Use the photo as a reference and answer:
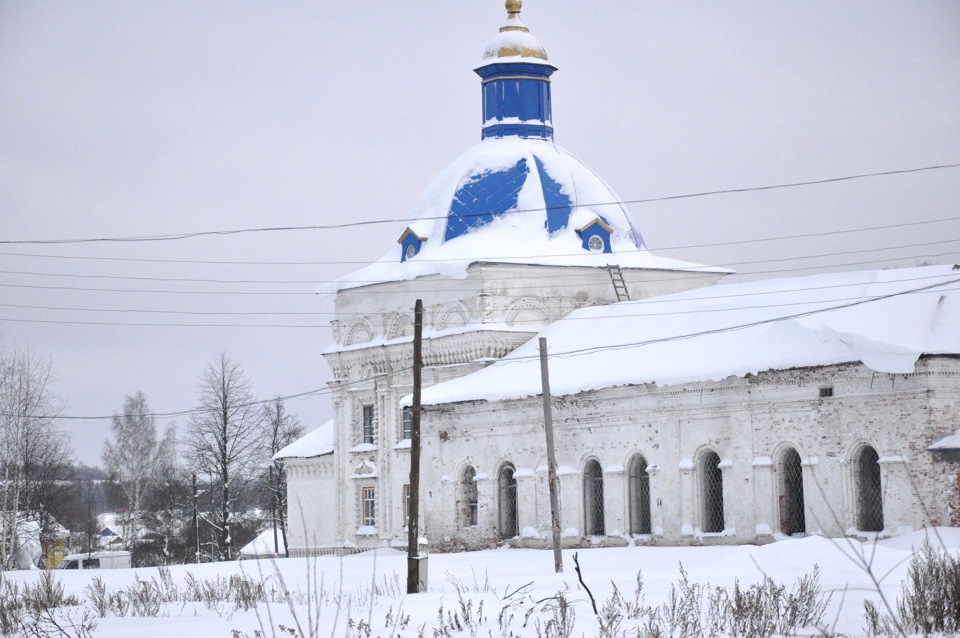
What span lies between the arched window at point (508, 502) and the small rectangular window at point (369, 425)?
252 inches

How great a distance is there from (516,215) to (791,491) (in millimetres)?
11644

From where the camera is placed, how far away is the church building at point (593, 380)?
86.3ft

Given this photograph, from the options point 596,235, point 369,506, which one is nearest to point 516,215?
point 596,235

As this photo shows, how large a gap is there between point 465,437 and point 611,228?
6924mm

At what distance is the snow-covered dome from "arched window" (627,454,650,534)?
698 centimetres

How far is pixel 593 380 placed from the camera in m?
30.9

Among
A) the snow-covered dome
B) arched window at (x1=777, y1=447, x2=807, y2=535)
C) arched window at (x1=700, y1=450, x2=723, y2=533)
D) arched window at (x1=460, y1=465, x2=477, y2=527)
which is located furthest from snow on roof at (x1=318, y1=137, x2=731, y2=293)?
arched window at (x1=777, y1=447, x2=807, y2=535)

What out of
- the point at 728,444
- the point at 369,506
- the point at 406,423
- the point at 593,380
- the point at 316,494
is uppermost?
the point at 593,380

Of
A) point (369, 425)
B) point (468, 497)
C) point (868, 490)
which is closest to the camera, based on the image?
point (868, 490)

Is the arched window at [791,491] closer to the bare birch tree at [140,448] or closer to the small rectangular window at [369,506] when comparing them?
the small rectangular window at [369,506]

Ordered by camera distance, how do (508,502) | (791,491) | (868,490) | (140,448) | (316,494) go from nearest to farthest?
(868,490) < (791,491) < (508,502) < (316,494) < (140,448)

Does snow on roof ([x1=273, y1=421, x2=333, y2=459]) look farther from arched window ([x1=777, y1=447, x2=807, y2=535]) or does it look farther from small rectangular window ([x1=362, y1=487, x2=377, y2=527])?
arched window ([x1=777, y1=447, x2=807, y2=535])

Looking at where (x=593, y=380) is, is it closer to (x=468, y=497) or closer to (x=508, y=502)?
(x=508, y=502)

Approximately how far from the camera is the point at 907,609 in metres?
14.5
